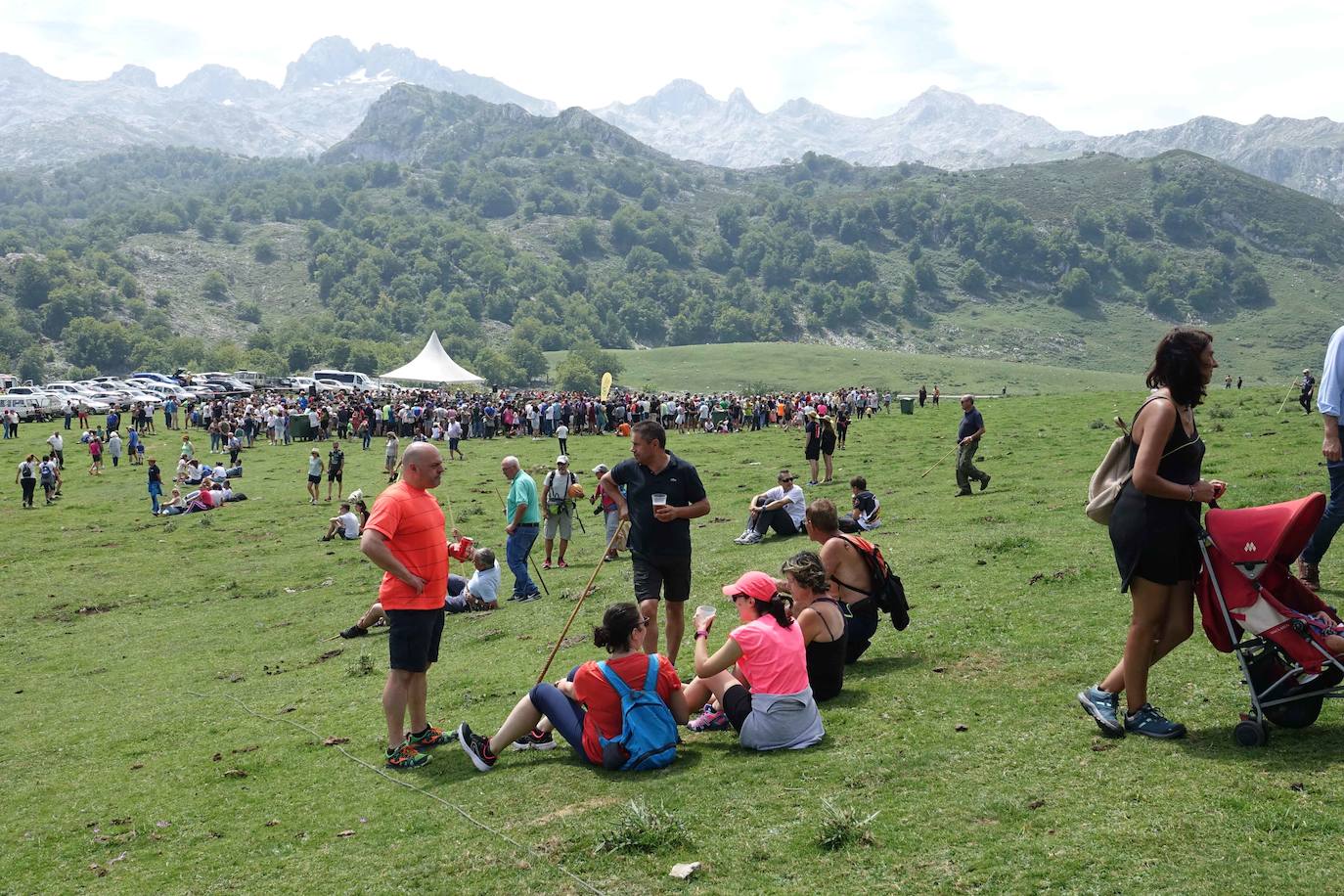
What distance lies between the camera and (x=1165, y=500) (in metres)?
6.24

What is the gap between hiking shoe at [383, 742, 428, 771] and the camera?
8.21 meters

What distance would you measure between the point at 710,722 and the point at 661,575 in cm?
145

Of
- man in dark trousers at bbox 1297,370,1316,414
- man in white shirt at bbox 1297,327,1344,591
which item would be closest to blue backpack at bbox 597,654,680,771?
man in white shirt at bbox 1297,327,1344,591

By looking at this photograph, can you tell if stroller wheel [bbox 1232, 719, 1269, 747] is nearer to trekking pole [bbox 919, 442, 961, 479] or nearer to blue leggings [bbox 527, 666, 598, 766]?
blue leggings [bbox 527, 666, 598, 766]

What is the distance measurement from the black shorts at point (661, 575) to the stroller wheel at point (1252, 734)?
416 centimetres

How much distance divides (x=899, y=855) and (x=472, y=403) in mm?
51858

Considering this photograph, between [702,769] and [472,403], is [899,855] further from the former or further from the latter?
[472,403]

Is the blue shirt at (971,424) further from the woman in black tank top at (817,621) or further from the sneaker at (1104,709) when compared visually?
the sneaker at (1104,709)

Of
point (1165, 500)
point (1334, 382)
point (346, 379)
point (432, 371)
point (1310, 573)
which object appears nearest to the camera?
point (1165, 500)

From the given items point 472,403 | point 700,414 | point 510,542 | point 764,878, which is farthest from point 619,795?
point 472,403

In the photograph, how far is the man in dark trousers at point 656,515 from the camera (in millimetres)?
9016

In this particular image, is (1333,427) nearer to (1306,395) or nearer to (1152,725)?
(1152,725)

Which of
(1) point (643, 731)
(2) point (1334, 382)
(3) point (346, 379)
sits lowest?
(3) point (346, 379)

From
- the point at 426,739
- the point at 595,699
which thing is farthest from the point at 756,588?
the point at 426,739
